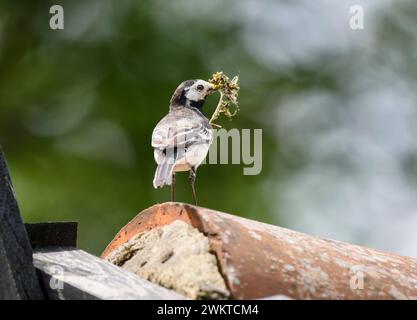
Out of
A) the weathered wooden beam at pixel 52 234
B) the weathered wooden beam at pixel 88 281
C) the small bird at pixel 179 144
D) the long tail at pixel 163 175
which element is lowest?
the weathered wooden beam at pixel 88 281

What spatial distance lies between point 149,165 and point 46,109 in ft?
3.65

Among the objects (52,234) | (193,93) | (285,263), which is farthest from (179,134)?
(285,263)

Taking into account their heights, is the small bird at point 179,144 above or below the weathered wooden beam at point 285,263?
above

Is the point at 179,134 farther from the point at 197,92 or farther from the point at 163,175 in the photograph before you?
the point at 197,92

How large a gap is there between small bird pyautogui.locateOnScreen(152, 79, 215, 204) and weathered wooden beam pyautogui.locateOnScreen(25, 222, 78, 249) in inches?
48.9

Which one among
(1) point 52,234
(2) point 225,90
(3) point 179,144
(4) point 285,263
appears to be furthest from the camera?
(2) point 225,90

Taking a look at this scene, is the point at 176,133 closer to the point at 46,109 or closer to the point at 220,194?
Answer: the point at 220,194

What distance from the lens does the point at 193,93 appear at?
238 inches

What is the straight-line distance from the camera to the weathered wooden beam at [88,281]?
9.12 feet

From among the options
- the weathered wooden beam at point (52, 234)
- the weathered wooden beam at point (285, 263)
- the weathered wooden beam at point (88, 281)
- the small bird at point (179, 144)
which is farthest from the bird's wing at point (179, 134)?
the weathered wooden beam at point (88, 281)

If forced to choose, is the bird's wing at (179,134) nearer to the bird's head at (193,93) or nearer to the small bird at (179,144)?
the small bird at (179,144)

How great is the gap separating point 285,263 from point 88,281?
24.7 inches

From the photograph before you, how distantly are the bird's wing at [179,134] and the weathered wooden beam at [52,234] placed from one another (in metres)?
1.67
